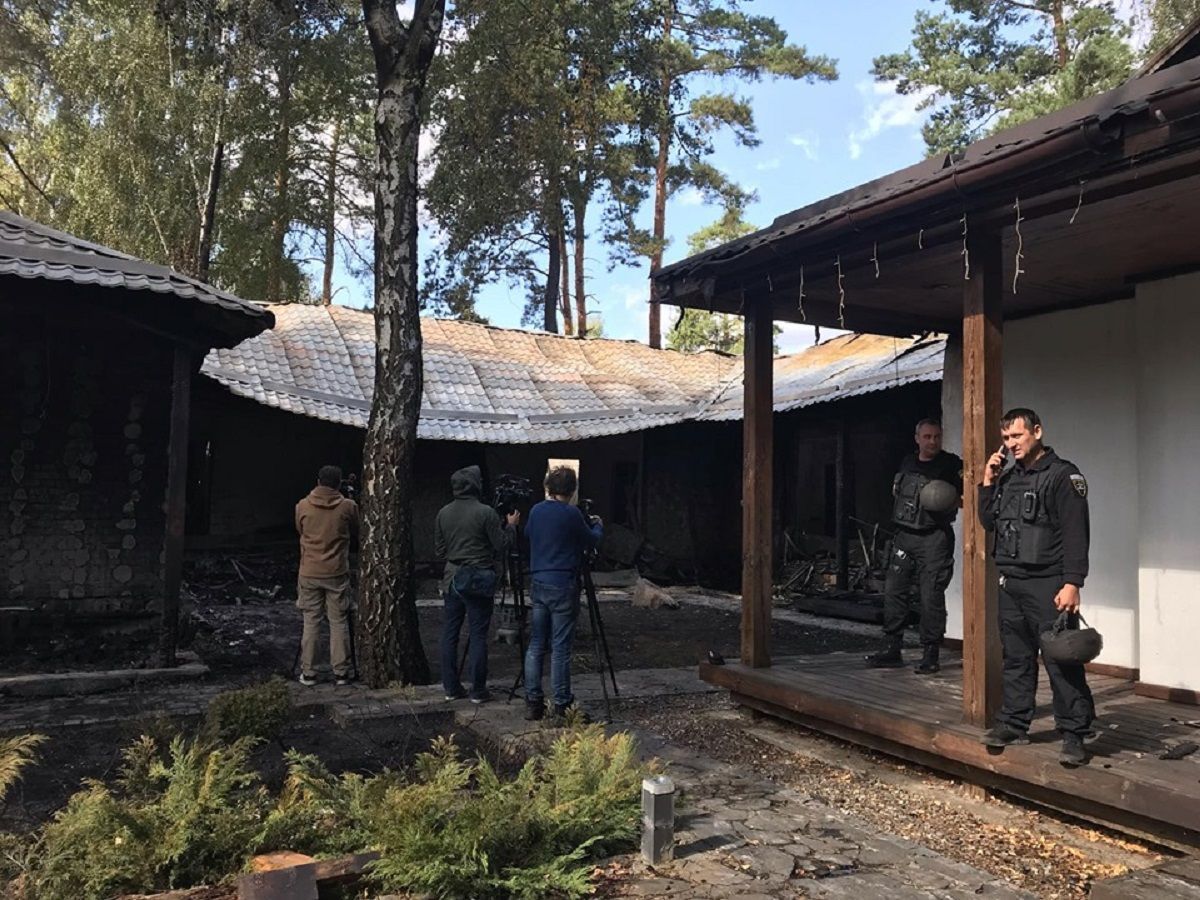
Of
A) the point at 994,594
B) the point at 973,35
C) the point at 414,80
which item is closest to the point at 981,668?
the point at 994,594

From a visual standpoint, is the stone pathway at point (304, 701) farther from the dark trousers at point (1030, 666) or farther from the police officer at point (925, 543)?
the dark trousers at point (1030, 666)

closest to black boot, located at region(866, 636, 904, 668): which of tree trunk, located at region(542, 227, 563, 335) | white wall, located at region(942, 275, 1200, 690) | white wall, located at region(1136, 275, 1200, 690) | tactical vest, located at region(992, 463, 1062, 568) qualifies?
white wall, located at region(942, 275, 1200, 690)

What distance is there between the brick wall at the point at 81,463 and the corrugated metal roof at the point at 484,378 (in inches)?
114

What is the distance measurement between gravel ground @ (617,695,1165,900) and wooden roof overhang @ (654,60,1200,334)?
2811mm

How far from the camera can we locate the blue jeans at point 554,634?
18.2 ft

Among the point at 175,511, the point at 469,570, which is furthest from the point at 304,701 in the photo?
the point at 175,511

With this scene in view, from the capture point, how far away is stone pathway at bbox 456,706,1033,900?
324cm

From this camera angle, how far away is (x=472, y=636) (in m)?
6.34

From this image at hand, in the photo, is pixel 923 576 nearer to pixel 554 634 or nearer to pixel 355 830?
pixel 554 634

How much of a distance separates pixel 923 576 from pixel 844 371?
864 cm

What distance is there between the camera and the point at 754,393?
6.07 m

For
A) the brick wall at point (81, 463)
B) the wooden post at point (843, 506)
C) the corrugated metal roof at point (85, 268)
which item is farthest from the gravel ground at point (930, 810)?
the wooden post at point (843, 506)

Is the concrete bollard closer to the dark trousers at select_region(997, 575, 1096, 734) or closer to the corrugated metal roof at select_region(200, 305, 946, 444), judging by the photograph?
the dark trousers at select_region(997, 575, 1096, 734)

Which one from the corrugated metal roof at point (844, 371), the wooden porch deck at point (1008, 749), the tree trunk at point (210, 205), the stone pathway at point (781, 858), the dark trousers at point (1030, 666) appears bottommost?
the stone pathway at point (781, 858)
